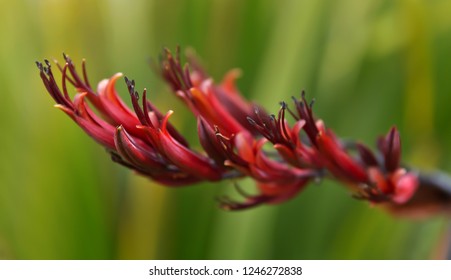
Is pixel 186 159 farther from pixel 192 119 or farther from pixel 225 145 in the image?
pixel 192 119

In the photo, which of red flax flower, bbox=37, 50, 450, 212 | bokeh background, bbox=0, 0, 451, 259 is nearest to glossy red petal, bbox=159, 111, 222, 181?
red flax flower, bbox=37, 50, 450, 212

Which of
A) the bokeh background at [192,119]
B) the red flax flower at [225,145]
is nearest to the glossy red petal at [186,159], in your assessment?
the red flax flower at [225,145]

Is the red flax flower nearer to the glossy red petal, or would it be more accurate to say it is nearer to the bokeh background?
the glossy red petal

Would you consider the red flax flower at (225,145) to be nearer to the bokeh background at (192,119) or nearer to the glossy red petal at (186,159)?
→ the glossy red petal at (186,159)

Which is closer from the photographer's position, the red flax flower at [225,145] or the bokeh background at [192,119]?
the red flax flower at [225,145]

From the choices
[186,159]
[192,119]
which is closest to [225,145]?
[186,159]
